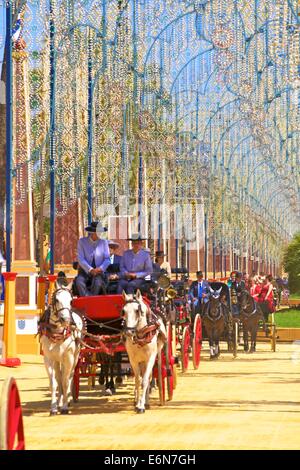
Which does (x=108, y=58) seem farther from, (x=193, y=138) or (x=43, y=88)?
(x=193, y=138)

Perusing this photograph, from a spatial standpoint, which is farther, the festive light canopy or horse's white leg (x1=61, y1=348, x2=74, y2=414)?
the festive light canopy

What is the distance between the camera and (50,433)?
538 inches

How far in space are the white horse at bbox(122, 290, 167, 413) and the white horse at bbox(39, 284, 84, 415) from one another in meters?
0.70

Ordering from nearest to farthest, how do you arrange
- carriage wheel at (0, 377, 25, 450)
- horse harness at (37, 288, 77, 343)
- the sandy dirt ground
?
carriage wheel at (0, 377, 25, 450), the sandy dirt ground, horse harness at (37, 288, 77, 343)

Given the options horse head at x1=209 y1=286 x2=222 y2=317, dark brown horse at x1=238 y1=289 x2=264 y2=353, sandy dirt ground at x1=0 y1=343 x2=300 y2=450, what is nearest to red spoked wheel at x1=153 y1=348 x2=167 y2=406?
sandy dirt ground at x1=0 y1=343 x2=300 y2=450

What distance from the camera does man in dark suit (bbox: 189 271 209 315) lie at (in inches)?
1150

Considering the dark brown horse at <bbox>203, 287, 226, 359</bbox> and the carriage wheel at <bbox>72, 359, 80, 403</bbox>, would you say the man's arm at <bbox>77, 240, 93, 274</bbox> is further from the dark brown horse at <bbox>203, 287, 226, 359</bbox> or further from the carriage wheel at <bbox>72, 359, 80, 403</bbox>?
the dark brown horse at <bbox>203, 287, 226, 359</bbox>

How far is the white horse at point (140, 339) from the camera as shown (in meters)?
16.6

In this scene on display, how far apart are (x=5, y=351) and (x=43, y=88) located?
5.90m

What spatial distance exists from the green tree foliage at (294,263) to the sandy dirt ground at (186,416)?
45.7 m

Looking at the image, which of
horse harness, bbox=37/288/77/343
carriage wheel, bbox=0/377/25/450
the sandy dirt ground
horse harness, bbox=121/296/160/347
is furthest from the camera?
horse harness, bbox=121/296/160/347

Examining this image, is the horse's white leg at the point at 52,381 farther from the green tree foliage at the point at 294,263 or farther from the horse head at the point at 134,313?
the green tree foliage at the point at 294,263

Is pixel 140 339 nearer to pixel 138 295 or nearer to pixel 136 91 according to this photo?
pixel 138 295

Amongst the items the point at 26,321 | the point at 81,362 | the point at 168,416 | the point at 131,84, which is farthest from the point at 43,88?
the point at 168,416
